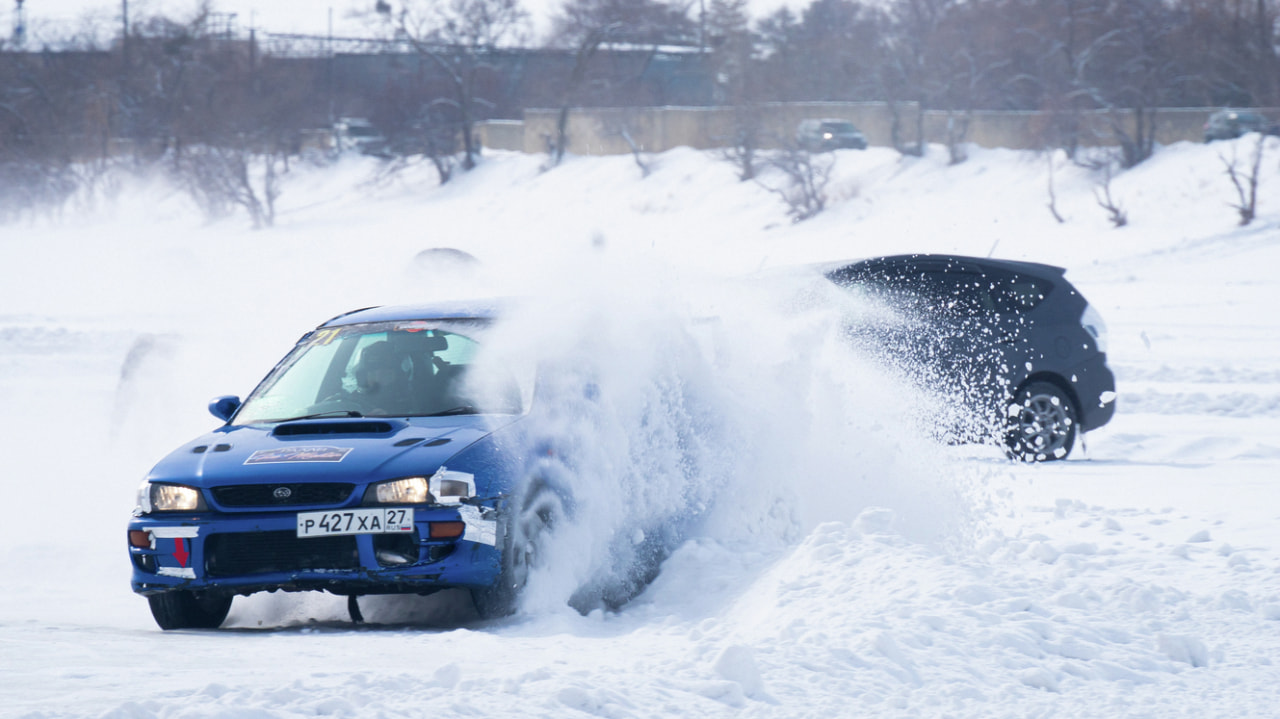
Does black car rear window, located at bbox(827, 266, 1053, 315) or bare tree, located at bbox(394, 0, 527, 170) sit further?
bare tree, located at bbox(394, 0, 527, 170)

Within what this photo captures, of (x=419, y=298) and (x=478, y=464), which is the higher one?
(x=478, y=464)

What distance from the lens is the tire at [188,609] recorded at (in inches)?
223

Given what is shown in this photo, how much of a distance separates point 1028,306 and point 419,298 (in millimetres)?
7806

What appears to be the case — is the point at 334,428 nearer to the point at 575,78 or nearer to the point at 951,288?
the point at 951,288

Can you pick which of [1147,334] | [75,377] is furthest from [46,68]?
[1147,334]

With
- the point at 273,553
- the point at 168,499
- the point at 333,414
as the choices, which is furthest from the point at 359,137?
the point at 273,553

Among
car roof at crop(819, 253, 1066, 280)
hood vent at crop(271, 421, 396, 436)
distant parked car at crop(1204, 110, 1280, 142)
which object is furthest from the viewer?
distant parked car at crop(1204, 110, 1280, 142)

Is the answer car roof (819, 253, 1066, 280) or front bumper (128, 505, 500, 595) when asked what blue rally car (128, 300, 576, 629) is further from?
car roof (819, 253, 1066, 280)

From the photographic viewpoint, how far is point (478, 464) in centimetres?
542

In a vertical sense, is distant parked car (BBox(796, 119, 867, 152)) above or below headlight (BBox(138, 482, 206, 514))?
above

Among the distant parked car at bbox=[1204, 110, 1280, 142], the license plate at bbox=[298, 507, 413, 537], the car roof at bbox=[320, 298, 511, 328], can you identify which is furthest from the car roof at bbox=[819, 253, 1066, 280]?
the distant parked car at bbox=[1204, 110, 1280, 142]

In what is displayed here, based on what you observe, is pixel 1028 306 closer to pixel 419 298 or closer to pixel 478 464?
pixel 478 464

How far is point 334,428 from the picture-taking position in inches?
229

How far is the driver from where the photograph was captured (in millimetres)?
6184
